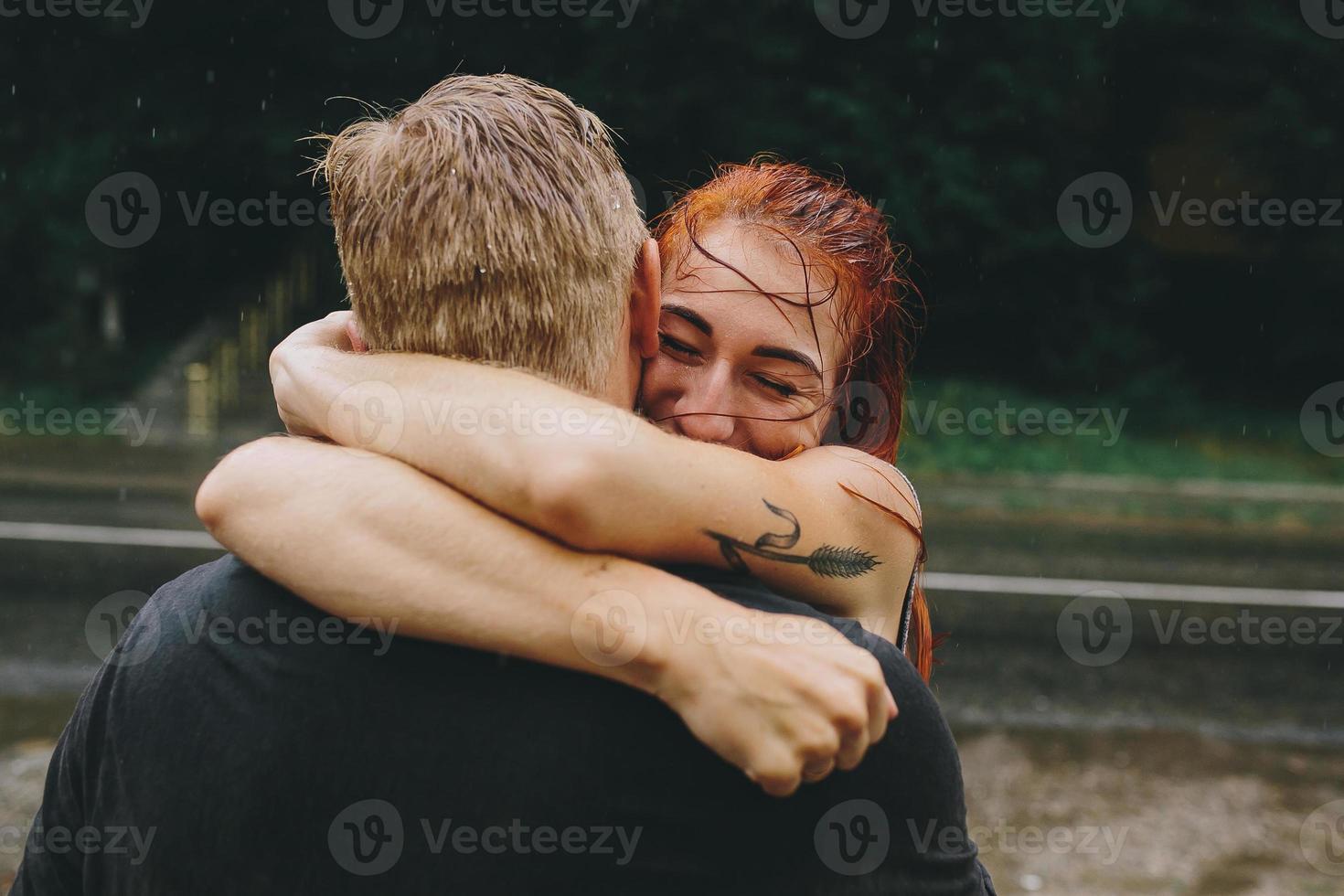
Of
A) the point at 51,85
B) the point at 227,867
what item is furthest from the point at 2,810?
the point at 51,85

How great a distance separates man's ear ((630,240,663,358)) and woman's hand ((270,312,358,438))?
16.4 inches

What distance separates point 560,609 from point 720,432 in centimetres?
90

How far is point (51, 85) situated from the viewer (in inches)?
634

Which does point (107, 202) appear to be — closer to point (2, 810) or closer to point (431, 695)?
point (2, 810)

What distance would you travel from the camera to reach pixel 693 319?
2.07m

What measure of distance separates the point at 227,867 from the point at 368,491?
46 cm
